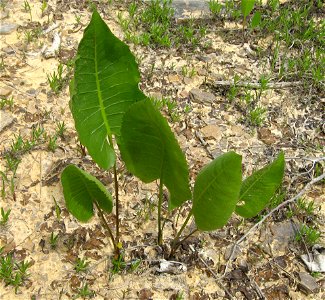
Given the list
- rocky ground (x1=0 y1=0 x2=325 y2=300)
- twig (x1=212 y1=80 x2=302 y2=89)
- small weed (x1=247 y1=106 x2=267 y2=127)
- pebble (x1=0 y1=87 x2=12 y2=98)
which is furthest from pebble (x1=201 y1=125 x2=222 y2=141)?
pebble (x1=0 y1=87 x2=12 y2=98)

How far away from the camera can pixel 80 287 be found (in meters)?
2.37

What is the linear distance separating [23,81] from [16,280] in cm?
151

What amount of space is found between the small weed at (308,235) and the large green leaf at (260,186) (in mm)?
537

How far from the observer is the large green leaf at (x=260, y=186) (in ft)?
6.99

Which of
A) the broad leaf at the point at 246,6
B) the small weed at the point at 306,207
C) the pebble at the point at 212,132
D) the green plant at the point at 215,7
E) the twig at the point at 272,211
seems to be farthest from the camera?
the green plant at the point at 215,7

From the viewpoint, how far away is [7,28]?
3695 mm

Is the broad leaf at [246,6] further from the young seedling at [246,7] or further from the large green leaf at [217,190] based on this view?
the large green leaf at [217,190]

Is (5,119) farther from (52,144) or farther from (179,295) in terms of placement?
(179,295)

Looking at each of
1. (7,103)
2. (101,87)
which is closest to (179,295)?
(101,87)

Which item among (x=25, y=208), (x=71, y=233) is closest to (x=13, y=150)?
(x=25, y=208)

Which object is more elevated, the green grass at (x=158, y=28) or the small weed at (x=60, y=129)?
the green grass at (x=158, y=28)

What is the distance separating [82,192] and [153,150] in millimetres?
376

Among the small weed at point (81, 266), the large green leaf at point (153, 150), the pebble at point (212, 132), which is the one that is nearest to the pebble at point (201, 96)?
the pebble at point (212, 132)

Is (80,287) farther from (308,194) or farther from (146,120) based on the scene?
(308,194)
